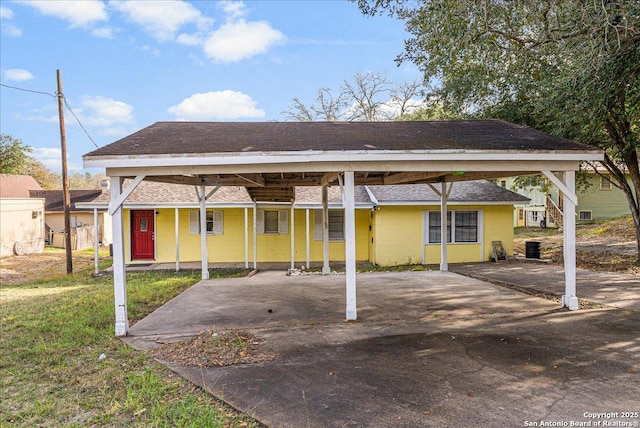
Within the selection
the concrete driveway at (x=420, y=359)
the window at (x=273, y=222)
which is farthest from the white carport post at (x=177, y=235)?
the concrete driveway at (x=420, y=359)

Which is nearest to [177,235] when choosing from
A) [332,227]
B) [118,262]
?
[332,227]

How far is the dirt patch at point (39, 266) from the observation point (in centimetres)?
1501

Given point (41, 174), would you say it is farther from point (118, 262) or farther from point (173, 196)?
point (118, 262)

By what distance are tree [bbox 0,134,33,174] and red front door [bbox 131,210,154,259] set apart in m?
22.1

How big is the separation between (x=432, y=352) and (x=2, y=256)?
24017mm

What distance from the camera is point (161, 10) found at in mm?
13906

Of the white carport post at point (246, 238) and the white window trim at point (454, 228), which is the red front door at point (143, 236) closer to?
the white carport post at point (246, 238)

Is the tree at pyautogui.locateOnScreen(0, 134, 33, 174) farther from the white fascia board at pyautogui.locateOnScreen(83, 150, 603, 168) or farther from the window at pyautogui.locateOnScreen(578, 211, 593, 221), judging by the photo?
the window at pyautogui.locateOnScreen(578, 211, 593, 221)

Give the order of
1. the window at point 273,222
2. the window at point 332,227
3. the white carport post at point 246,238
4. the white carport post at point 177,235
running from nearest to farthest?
the white carport post at point 177,235 < the white carport post at point 246,238 < the window at point 332,227 < the window at point 273,222

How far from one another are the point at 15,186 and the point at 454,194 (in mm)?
32059

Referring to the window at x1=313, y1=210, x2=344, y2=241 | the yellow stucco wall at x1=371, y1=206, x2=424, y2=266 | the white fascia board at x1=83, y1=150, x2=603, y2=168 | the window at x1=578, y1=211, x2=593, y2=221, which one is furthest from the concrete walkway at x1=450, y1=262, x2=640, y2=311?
the window at x1=578, y1=211, x2=593, y2=221

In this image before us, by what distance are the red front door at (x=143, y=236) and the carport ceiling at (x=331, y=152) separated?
9.43m

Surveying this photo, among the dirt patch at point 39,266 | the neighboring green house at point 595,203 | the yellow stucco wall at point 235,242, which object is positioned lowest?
the dirt patch at point 39,266

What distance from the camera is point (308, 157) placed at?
588cm
